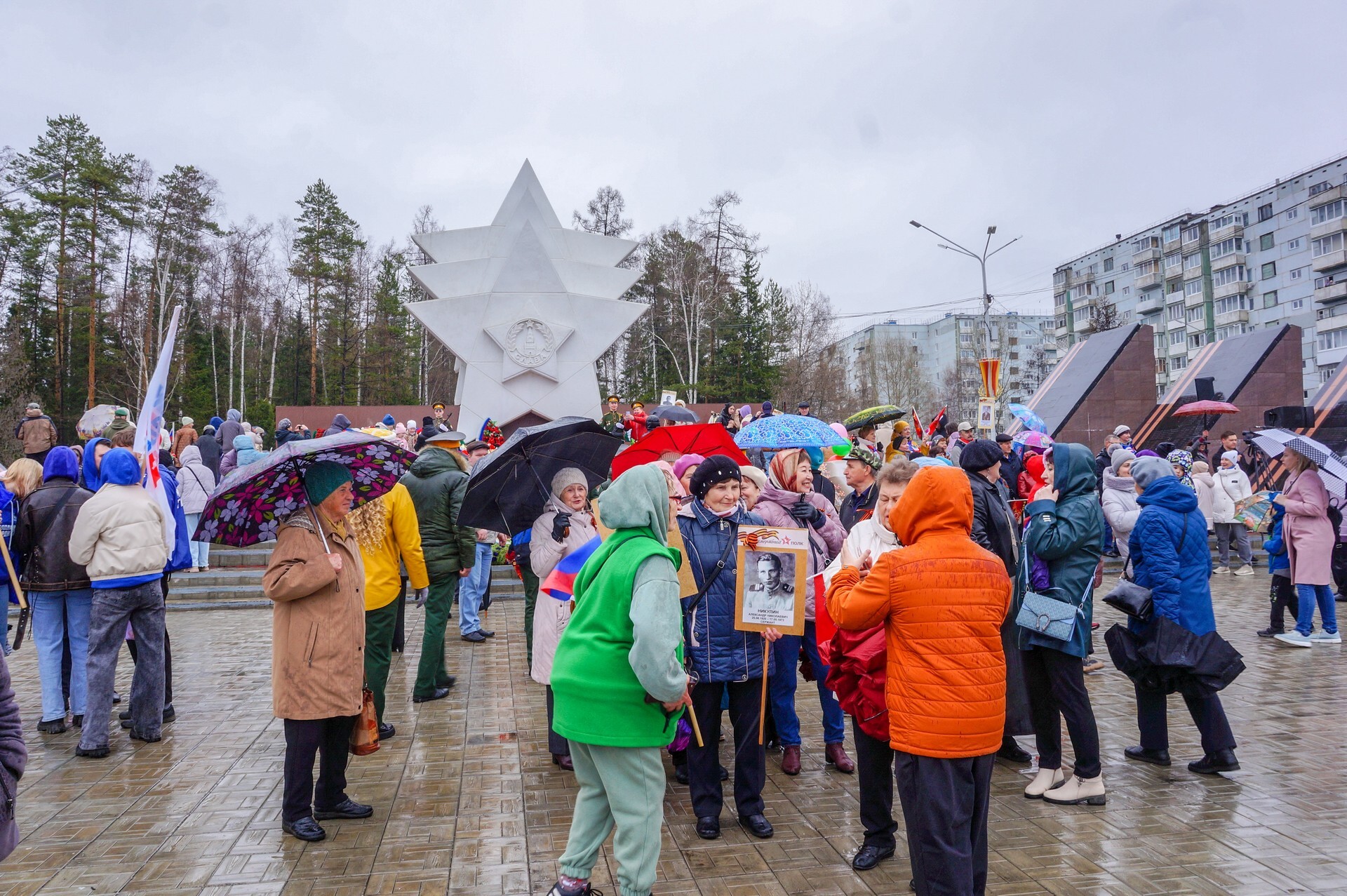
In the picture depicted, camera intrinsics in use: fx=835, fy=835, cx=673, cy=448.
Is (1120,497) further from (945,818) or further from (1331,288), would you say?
(1331,288)

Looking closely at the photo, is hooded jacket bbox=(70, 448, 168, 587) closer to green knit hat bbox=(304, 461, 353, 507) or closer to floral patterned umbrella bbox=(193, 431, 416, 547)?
floral patterned umbrella bbox=(193, 431, 416, 547)

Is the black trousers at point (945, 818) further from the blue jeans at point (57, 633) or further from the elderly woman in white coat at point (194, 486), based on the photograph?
the elderly woman in white coat at point (194, 486)

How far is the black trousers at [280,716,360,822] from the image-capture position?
14.0ft

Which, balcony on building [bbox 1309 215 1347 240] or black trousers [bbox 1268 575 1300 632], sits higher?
balcony on building [bbox 1309 215 1347 240]

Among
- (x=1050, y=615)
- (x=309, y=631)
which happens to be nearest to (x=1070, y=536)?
(x=1050, y=615)

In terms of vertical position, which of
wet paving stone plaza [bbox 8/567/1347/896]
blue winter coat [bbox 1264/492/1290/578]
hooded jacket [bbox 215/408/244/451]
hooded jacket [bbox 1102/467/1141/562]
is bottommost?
wet paving stone plaza [bbox 8/567/1347/896]

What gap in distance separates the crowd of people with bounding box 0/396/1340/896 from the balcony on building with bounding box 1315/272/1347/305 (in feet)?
210

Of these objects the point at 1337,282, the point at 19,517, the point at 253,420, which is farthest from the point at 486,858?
the point at 1337,282

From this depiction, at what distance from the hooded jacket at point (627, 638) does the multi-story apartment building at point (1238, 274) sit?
169 feet

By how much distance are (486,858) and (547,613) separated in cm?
148

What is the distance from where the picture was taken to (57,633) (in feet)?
20.2

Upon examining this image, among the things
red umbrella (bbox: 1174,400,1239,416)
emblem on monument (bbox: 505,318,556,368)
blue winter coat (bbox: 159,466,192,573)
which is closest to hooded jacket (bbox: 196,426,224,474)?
blue winter coat (bbox: 159,466,192,573)

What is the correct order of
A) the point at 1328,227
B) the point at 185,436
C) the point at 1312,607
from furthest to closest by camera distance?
the point at 1328,227
the point at 185,436
the point at 1312,607

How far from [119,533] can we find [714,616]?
4.25 m
